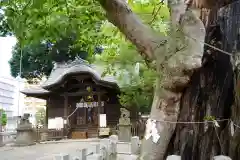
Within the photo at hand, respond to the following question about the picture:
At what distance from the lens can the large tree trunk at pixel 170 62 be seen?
3660mm

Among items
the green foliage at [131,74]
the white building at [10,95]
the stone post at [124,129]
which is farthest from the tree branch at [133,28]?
the white building at [10,95]

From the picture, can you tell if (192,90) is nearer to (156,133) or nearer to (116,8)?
(156,133)

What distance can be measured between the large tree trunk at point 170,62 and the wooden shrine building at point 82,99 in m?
14.5

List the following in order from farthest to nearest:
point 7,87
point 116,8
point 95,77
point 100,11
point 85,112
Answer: point 7,87 < point 85,112 < point 95,77 < point 100,11 < point 116,8

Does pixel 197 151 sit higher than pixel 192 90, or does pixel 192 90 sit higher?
pixel 192 90

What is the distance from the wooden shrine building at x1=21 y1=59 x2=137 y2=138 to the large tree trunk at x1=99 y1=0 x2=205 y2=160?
47.7ft

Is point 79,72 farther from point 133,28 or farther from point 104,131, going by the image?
point 133,28

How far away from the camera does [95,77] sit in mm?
18406

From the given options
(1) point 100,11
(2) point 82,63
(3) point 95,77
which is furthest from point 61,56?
(1) point 100,11

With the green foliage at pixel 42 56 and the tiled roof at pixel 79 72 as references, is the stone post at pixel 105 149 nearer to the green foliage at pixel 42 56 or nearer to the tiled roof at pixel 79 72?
the tiled roof at pixel 79 72

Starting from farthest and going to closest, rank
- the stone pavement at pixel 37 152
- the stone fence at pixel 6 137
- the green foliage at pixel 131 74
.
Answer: the stone fence at pixel 6 137
the green foliage at pixel 131 74
the stone pavement at pixel 37 152

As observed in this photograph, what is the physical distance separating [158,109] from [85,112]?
1648cm

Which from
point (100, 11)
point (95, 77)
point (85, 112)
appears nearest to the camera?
point (100, 11)

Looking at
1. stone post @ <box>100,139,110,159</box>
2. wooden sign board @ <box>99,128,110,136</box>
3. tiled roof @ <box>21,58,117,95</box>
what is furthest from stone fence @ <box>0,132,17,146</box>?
stone post @ <box>100,139,110,159</box>
